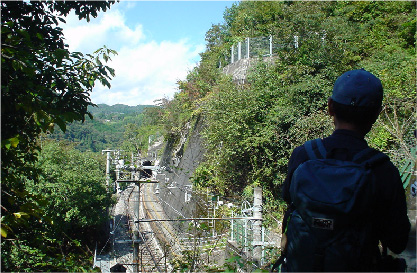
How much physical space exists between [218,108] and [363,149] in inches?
432

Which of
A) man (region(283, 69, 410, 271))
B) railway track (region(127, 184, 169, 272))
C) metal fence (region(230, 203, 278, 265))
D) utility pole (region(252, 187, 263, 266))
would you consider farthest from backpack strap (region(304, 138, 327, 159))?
utility pole (region(252, 187, 263, 266))

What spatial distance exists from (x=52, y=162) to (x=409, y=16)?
1668 centimetres

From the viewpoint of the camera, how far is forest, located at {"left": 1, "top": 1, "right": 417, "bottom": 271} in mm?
2742

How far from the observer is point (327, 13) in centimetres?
1716

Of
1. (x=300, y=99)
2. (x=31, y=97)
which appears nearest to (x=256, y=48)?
(x=300, y=99)

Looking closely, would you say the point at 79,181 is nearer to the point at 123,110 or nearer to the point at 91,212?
the point at 91,212

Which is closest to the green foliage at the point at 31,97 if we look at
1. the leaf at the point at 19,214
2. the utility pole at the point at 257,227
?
the leaf at the point at 19,214

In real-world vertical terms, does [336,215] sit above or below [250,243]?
above

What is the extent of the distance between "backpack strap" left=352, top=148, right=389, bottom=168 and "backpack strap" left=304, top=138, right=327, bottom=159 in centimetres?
12

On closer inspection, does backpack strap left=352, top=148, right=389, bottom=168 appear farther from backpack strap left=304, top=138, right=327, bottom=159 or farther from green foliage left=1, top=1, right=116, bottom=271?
green foliage left=1, top=1, right=116, bottom=271

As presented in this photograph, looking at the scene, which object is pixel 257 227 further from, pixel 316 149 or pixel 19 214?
pixel 316 149

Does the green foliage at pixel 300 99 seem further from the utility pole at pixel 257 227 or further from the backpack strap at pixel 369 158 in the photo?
the backpack strap at pixel 369 158

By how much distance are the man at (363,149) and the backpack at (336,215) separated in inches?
0.4

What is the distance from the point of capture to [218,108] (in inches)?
480
